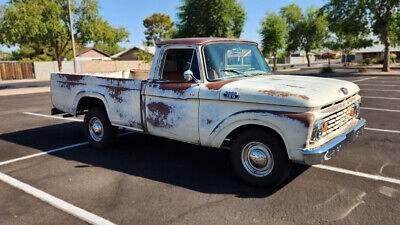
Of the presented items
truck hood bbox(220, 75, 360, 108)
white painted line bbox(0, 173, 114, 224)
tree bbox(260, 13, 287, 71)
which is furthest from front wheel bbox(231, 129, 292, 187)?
tree bbox(260, 13, 287, 71)

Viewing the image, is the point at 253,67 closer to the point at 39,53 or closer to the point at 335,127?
the point at 335,127

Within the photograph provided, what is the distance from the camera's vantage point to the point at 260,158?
13.5 ft

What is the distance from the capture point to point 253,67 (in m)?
5.25

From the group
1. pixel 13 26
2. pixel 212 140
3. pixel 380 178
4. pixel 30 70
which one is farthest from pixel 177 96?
pixel 30 70

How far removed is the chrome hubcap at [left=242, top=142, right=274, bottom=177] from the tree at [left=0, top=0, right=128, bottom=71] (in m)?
24.0

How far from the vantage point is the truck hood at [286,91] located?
3713 millimetres

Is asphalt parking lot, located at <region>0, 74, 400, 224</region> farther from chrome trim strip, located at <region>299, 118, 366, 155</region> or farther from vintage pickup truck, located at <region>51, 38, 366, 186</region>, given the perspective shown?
chrome trim strip, located at <region>299, 118, 366, 155</region>

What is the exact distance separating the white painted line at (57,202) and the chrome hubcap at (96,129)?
1.71 m

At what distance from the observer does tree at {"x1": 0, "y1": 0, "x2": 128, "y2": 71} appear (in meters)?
23.5

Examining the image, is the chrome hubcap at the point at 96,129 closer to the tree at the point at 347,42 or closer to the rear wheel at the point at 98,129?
the rear wheel at the point at 98,129

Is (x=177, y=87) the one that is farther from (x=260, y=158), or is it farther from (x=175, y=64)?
(x=260, y=158)

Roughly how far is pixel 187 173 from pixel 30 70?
39.3 metres

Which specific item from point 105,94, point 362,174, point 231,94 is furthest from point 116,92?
point 362,174

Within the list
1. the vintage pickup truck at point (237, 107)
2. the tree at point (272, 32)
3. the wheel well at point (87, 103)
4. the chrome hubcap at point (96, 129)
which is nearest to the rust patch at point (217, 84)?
the vintage pickup truck at point (237, 107)
